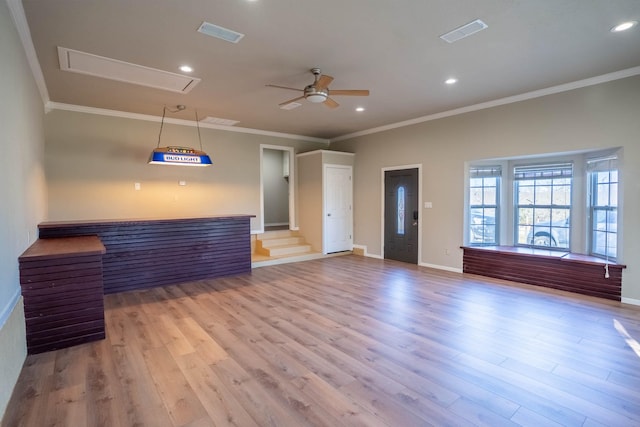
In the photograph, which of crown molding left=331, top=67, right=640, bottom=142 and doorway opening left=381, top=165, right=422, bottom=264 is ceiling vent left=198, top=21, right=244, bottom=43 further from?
doorway opening left=381, top=165, right=422, bottom=264

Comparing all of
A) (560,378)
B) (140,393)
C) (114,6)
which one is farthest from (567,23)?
(140,393)

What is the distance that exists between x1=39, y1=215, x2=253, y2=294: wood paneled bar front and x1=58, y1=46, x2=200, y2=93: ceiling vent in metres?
1.99

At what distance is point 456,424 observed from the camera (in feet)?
6.42

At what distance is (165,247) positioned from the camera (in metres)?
5.18

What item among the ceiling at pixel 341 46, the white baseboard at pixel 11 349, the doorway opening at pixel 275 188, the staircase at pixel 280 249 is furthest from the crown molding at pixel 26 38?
the doorway opening at pixel 275 188

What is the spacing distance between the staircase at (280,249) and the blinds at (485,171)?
3.65m

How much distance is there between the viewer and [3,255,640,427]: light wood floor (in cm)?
208

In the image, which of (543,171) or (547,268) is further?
(543,171)

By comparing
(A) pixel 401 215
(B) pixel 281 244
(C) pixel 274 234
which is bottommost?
(B) pixel 281 244

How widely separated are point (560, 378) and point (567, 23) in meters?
3.05

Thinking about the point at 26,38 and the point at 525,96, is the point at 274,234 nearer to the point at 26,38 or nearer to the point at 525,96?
the point at 26,38

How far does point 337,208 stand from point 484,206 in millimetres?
3142

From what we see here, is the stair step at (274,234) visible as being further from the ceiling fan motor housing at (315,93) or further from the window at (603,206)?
the window at (603,206)

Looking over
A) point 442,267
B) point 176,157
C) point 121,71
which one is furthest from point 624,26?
point 176,157
